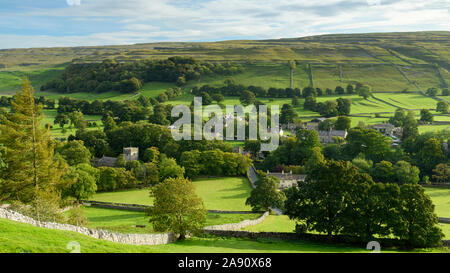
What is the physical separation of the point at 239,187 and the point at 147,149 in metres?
22.1

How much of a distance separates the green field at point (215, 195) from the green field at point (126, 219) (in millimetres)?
4386

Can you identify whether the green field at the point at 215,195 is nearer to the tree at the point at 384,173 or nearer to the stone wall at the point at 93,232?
the tree at the point at 384,173

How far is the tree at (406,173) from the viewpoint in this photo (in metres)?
59.1

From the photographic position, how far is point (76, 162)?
209 feet

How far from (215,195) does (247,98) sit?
6846 centimetres

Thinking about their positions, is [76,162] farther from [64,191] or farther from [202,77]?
[202,77]

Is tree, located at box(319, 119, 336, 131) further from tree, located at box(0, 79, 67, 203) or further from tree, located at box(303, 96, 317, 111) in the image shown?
tree, located at box(0, 79, 67, 203)

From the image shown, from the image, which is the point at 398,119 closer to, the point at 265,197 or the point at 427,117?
the point at 427,117

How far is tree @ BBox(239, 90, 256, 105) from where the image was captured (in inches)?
4606

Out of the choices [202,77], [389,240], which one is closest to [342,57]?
[202,77]

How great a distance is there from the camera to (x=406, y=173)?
59.6 metres

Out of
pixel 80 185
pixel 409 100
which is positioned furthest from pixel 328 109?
pixel 80 185

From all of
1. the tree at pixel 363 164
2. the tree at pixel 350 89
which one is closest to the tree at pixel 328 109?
the tree at pixel 350 89

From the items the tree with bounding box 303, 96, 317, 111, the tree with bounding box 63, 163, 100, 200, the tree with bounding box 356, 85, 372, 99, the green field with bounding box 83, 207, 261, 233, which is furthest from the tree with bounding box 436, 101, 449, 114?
the tree with bounding box 63, 163, 100, 200
